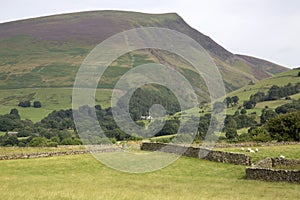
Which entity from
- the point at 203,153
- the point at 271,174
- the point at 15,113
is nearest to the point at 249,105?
the point at 15,113

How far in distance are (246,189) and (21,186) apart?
12947mm

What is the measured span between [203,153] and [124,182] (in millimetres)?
13356

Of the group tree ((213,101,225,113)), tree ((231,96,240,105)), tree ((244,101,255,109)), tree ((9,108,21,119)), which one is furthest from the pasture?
tree ((231,96,240,105))

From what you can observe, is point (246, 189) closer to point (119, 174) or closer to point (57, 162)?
point (119, 174)

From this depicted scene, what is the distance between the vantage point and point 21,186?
2573cm

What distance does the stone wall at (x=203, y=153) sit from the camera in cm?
3719

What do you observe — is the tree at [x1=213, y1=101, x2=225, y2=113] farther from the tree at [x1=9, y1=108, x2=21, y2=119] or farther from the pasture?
the pasture

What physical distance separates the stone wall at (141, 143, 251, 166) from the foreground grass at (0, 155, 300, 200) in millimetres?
862

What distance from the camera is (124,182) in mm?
28750

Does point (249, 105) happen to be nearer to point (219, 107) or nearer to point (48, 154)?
point (219, 107)

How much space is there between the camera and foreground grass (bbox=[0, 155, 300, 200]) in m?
23.0

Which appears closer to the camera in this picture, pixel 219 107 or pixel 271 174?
pixel 271 174

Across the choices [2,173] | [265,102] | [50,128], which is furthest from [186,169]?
[265,102]

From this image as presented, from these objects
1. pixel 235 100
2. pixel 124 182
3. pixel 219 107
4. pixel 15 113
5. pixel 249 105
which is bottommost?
pixel 124 182
